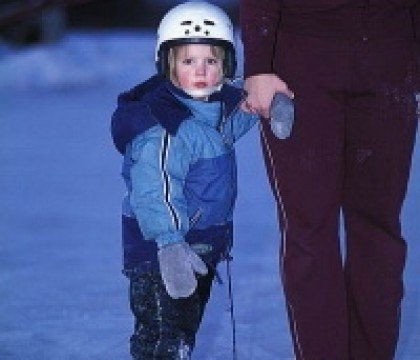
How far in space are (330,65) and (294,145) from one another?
218 millimetres

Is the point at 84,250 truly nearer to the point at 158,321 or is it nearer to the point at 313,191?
the point at 158,321

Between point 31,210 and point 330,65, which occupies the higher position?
point 330,65

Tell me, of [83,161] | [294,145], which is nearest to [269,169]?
[294,145]

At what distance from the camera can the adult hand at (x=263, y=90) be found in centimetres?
284

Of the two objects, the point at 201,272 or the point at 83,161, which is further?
the point at 83,161

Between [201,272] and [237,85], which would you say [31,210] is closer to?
[237,85]

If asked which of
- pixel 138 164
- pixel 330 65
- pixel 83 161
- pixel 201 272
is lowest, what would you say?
pixel 83 161

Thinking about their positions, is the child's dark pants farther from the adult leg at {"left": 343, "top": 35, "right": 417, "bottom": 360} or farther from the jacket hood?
the adult leg at {"left": 343, "top": 35, "right": 417, "bottom": 360}

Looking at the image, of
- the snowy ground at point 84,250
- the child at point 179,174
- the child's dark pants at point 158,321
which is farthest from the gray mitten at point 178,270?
the snowy ground at point 84,250

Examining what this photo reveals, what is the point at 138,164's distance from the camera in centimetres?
284

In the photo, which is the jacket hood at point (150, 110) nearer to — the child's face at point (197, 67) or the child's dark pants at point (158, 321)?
the child's face at point (197, 67)

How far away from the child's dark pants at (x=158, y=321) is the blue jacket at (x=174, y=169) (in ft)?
0.17

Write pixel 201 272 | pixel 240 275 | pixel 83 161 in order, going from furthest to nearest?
pixel 83 161, pixel 240 275, pixel 201 272

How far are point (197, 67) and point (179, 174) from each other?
1.05 ft
